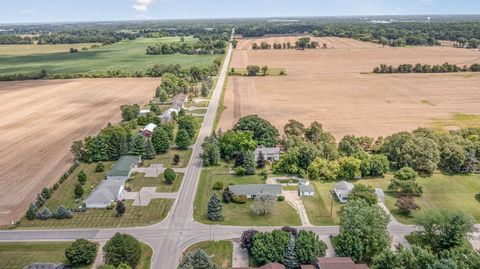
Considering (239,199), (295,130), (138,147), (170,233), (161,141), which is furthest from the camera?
(295,130)

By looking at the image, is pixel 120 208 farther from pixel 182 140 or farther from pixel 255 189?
pixel 182 140

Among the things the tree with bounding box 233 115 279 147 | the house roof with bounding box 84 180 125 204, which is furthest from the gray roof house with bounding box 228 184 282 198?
the house roof with bounding box 84 180 125 204

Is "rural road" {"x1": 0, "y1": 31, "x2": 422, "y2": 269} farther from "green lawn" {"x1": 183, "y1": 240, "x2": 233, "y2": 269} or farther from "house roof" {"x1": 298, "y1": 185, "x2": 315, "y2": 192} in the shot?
"house roof" {"x1": 298, "y1": 185, "x2": 315, "y2": 192}

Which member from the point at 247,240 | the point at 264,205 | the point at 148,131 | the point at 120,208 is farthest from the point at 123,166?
the point at 247,240

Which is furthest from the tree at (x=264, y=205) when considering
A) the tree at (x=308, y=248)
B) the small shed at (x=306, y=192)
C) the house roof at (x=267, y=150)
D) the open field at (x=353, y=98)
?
the open field at (x=353, y=98)

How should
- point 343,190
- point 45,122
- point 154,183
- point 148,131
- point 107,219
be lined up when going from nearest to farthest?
1. point 107,219
2. point 343,190
3. point 154,183
4. point 148,131
5. point 45,122

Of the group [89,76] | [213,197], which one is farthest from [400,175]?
[89,76]

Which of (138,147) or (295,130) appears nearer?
(138,147)
